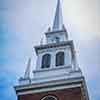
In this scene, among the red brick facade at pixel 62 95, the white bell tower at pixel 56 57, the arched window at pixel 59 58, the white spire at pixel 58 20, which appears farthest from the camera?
the white spire at pixel 58 20

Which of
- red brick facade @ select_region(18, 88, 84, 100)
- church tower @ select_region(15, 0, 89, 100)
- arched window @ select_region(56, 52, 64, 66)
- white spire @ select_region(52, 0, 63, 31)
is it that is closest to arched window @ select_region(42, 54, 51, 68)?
church tower @ select_region(15, 0, 89, 100)

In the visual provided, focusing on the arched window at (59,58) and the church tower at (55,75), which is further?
the arched window at (59,58)

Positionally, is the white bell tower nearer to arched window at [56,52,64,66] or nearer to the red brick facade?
arched window at [56,52,64,66]

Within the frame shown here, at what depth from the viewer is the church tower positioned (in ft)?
170

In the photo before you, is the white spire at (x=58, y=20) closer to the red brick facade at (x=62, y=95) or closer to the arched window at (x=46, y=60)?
Answer: the arched window at (x=46, y=60)

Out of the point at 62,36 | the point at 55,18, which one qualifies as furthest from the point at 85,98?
the point at 55,18

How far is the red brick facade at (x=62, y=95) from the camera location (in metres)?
51.3

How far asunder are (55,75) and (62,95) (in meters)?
3.14

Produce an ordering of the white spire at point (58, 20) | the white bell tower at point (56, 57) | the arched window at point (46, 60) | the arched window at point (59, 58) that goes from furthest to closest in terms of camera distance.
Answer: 1. the white spire at point (58, 20)
2. the arched window at point (46, 60)
3. the arched window at point (59, 58)
4. the white bell tower at point (56, 57)

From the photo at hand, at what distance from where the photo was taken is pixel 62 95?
5156cm

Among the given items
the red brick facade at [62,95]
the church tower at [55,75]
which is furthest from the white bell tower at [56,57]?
the red brick facade at [62,95]

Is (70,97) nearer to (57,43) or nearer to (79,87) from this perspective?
(79,87)

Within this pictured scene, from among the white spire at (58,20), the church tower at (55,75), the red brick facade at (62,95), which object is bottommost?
the red brick facade at (62,95)

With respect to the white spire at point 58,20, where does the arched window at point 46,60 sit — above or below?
below
